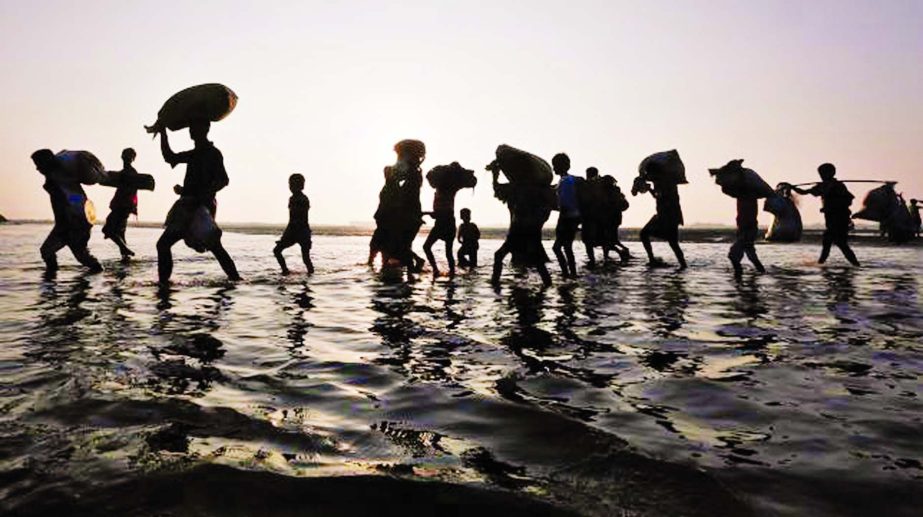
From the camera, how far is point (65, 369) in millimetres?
3432

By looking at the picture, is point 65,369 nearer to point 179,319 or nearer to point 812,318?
point 179,319

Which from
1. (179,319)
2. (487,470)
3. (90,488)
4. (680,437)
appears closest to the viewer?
(90,488)

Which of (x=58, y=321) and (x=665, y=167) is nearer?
(x=58, y=321)

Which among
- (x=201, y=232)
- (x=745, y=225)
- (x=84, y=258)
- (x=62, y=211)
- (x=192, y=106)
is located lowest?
(x=84, y=258)

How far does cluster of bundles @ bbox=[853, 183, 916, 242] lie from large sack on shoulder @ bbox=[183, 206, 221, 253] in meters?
16.3

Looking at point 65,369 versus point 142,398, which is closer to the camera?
point 142,398

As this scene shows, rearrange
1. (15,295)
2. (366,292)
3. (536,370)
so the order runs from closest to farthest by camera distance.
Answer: (536,370) → (15,295) → (366,292)

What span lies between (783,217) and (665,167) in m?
2.76

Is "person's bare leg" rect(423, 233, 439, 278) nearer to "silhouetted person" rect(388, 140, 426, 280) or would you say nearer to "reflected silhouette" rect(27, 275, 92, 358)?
"silhouetted person" rect(388, 140, 426, 280)

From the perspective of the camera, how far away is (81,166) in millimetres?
9906

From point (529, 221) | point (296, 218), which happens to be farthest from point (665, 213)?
point (296, 218)

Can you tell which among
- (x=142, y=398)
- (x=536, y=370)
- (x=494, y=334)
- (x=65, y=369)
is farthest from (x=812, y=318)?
(x=65, y=369)

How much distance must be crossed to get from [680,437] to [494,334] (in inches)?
99.6

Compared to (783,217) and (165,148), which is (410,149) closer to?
(165,148)
